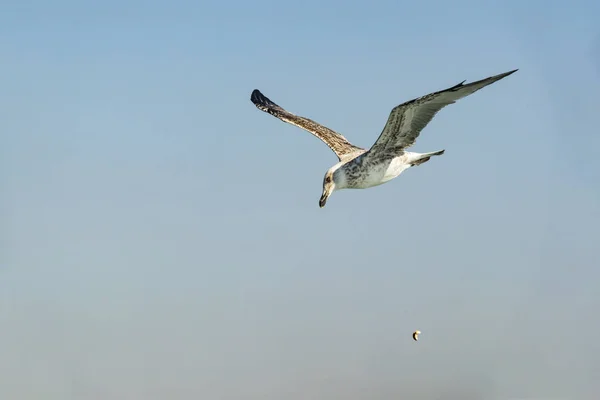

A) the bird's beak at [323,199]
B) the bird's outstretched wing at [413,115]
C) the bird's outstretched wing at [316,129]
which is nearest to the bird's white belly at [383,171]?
the bird's outstretched wing at [413,115]

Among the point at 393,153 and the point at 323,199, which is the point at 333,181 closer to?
the point at 323,199

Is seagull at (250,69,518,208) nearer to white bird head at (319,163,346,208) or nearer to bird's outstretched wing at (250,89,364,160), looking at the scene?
white bird head at (319,163,346,208)

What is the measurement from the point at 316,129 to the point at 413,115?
10.1m

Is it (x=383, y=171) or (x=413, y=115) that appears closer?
(x=413, y=115)

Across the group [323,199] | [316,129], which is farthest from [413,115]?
[316,129]

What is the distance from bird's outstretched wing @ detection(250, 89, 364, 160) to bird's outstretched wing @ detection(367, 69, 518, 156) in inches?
177

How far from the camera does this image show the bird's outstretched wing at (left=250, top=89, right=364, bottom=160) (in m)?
38.9

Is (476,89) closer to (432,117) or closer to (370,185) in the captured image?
(432,117)

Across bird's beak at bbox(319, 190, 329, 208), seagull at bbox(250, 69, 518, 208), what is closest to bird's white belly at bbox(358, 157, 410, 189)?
seagull at bbox(250, 69, 518, 208)

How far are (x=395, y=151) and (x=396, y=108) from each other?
9.14 feet

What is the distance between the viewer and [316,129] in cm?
4097

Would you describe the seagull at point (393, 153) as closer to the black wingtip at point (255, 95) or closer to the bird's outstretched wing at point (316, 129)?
the bird's outstretched wing at point (316, 129)

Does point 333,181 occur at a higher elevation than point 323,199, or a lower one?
higher

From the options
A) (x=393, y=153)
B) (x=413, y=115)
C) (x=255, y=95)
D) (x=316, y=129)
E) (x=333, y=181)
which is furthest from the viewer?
(x=255, y=95)
